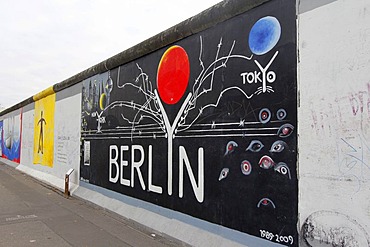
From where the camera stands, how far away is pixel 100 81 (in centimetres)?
1001

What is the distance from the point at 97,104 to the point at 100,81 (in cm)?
70

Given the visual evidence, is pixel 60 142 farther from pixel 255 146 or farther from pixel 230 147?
pixel 255 146

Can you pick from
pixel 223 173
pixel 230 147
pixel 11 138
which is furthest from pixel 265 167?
pixel 11 138

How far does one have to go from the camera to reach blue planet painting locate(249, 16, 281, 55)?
4.45 meters

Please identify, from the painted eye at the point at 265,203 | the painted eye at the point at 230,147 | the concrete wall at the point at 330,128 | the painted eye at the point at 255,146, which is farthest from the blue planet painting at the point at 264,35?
the painted eye at the point at 265,203

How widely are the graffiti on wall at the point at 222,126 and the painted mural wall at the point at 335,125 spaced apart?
18 cm

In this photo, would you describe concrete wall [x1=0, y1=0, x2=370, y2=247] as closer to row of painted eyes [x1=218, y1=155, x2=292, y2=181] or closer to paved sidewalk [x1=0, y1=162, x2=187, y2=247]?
row of painted eyes [x1=218, y1=155, x2=292, y2=181]

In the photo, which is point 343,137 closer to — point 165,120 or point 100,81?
point 165,120

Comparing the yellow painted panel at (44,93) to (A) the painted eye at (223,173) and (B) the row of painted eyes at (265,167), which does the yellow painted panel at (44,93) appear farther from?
(B) the row of painted eyes at (265,167)

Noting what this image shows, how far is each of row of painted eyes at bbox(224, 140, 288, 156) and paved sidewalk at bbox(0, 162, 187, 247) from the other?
6.28 ft

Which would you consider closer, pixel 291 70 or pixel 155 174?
pixel 291 70

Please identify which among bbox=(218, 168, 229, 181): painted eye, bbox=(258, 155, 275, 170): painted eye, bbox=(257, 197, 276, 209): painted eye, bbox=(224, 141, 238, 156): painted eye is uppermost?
bbox=(224, 141, 238, 156): painted eye

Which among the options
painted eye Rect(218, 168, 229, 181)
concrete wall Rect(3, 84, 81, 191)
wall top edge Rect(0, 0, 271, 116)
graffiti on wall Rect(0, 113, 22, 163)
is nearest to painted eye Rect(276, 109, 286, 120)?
painted eye Rect(218, 168, 229, 181)

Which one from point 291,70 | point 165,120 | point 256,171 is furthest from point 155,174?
point 291,70
